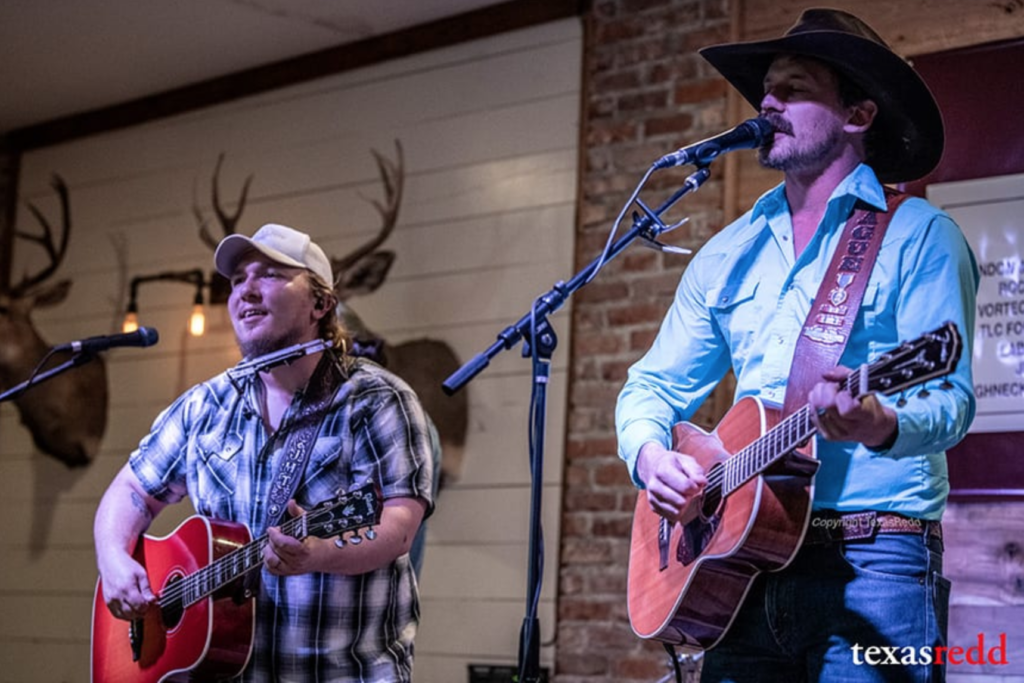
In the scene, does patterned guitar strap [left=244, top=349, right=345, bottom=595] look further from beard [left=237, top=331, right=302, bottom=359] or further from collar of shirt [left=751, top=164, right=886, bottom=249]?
collar of shirt [left=751, top=164, right=886, bottom=249]

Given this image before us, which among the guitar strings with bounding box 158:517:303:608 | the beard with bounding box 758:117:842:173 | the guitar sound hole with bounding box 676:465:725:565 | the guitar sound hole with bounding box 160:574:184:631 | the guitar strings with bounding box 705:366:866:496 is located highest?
the beard with bounding box 758:117:842:173

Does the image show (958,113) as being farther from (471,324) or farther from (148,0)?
(148,0)

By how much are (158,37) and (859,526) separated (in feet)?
15.7

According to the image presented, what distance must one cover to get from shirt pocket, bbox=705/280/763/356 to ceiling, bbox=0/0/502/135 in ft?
10.9

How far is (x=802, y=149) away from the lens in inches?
104

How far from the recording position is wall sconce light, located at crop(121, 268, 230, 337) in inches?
250

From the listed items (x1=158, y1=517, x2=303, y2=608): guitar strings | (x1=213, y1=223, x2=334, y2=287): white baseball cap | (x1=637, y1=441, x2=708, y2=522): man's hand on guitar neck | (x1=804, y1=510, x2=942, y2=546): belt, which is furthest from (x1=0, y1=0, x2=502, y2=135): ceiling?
(x1=804, y1=510, x2=942, y2=546): belt

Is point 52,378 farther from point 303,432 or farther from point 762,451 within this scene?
point 762,451

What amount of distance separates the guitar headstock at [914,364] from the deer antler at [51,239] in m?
5.78

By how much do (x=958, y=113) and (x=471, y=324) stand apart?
6.90 ft

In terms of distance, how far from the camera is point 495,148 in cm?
565

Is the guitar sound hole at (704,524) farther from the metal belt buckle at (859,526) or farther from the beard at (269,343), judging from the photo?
the beard at (269,343)

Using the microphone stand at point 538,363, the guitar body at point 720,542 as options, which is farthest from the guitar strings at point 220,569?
the guitar body at point 720,542

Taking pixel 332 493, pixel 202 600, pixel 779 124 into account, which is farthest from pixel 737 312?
pixel 202 600
